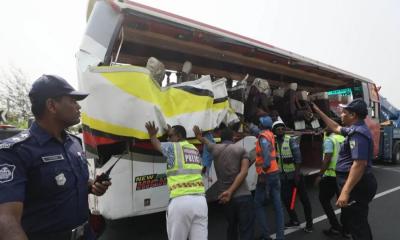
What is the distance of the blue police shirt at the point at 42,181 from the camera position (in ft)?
5.16

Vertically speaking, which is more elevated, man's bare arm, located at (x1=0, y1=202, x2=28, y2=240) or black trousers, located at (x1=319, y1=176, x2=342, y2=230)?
man's bare arm, located at (x1=0, y1=202, x2=28, y2=240)

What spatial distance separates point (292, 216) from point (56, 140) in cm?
401

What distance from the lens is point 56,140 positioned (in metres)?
1.88

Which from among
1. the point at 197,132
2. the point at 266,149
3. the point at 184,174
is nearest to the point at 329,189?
the point at 266,149

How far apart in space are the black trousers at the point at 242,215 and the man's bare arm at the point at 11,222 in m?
2.49

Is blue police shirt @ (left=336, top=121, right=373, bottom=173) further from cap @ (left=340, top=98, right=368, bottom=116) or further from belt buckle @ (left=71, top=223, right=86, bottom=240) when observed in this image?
belt buckle @ (left=71, top=223, right=86, bottom=240)

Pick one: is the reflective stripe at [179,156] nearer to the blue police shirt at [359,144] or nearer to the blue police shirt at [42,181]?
the blue police shirt at [42,181]

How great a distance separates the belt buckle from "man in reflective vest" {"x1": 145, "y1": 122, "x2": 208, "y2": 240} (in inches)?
43.7

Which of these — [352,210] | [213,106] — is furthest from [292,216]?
[213,106]

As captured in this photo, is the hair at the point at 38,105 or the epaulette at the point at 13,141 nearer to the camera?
the epaulette at the point at 13,141

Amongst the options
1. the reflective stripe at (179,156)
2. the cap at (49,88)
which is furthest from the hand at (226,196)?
the cap at (49,88)

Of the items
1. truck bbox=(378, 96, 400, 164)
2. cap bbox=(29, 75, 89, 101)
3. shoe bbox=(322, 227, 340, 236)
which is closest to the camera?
cap bbox=(29, 75, 89, 101)

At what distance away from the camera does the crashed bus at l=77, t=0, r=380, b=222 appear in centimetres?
344

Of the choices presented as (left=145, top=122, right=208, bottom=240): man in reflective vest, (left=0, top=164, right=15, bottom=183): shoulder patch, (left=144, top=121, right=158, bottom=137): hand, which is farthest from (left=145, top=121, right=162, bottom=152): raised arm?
(left=0, top=164, right=15, bottom=183): shoulder patch
